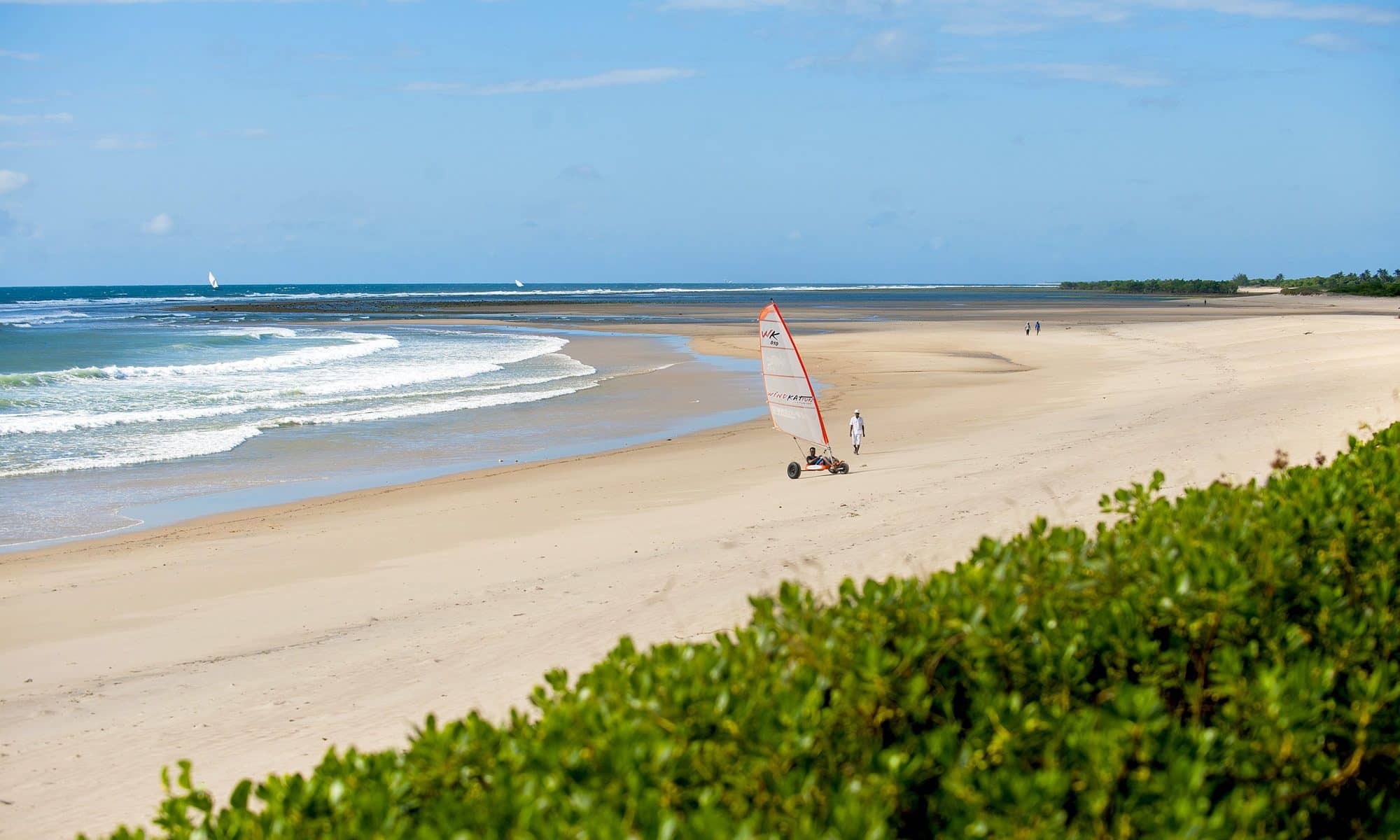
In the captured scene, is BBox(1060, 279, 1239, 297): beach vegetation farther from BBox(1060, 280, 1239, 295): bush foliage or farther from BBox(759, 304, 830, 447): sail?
BBox(759, 304, 830, 447): sail

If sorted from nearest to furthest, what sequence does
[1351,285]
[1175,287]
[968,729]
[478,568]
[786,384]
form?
1. [968,729]
2. [478,568]
3. [786,384]
4. [1351,285]
5. [1175,287]

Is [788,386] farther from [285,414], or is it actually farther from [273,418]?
[285,414]

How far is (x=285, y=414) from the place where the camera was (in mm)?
26094

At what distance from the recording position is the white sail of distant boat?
17.6m

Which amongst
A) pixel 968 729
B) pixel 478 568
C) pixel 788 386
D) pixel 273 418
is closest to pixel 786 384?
pixel 788 386

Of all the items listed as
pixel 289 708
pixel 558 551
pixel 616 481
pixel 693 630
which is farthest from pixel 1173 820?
pixel 616 481

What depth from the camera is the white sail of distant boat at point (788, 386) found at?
57.9ft

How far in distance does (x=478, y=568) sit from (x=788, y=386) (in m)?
7.89

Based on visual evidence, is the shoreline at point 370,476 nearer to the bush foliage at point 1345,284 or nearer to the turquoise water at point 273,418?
the turquoise water at point 273,418

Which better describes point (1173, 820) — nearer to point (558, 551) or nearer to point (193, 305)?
point (558, 551)

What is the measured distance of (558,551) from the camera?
39.7 ft

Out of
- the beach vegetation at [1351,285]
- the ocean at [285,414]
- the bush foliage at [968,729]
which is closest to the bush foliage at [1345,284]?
the beach vegetation at [1351,285]

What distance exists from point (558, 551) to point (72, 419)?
1834 cm

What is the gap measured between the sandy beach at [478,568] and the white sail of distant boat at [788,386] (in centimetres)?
87
